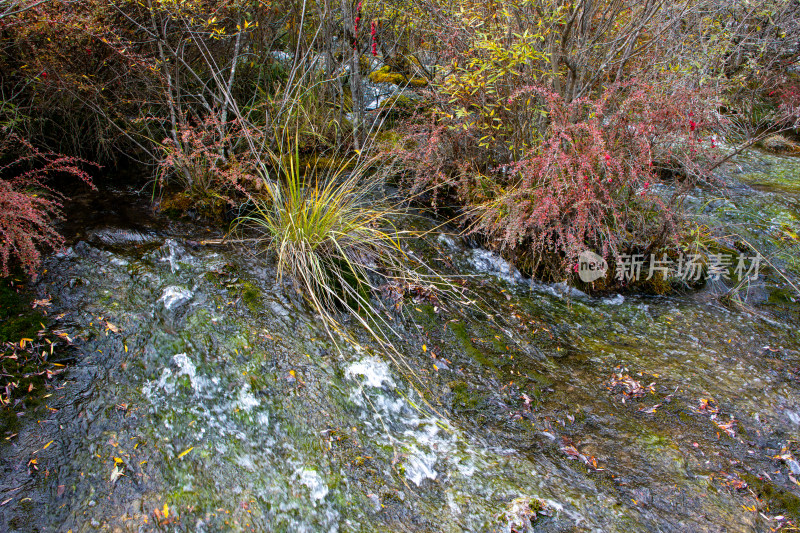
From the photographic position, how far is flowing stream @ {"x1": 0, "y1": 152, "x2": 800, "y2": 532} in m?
2.02

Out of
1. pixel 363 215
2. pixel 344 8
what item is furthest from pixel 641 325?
pixel 344 8

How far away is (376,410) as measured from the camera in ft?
8.35

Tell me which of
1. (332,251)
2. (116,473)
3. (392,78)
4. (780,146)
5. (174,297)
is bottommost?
(116,473)

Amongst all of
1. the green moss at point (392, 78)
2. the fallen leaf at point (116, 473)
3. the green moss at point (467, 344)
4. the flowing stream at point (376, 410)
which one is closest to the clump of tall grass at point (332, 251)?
the flowing stream at point (376, 410)

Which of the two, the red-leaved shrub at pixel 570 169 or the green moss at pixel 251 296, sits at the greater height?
the red-leaved shrub at pixel 570 169

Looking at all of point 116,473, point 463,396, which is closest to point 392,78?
point 463,396

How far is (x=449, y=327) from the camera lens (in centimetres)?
325

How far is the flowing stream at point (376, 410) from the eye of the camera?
2.02m

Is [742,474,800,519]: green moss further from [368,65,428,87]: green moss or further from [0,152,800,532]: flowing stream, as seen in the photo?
[368,65,428,87]: green moss

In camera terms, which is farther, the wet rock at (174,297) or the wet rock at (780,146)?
the wet rock at (780,146)

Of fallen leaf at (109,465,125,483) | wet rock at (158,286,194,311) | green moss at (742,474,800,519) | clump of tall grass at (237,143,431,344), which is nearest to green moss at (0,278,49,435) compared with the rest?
fallen leaf at (109,465,125,483)

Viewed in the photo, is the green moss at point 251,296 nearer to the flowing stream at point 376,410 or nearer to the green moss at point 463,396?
the flowing stream at point 376,410

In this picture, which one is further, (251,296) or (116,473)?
(251,296)

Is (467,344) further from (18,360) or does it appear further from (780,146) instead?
(780,146)
